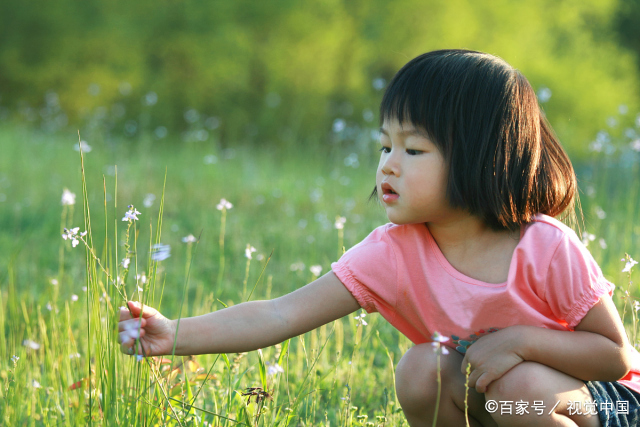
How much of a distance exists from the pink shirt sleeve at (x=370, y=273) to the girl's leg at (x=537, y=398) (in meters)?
0.37

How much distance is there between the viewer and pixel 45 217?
4.92 m

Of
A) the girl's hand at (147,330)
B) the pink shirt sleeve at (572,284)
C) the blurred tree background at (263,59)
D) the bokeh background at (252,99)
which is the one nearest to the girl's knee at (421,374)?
the pink shirt sleeve at (572,284)

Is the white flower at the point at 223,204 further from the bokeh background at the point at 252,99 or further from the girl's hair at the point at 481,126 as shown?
the bokeh background at the point at 252,99

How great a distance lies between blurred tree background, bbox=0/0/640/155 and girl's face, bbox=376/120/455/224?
408 inches

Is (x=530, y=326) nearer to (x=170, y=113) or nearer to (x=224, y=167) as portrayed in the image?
(x=224, y=167)

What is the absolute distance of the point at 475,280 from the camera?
1625mm

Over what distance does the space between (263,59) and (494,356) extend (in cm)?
1300

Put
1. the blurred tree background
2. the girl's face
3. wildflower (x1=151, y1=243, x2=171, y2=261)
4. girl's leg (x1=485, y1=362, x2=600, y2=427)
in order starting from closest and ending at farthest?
1. wildflower (x1=151, y1=243, x2=171, y2=261)
2. girl's leg (x1=485, y1=362, x2=600, y2=427)
3. the girl's face
4. the blurred tree background

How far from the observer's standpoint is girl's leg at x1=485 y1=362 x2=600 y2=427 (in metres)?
1.46

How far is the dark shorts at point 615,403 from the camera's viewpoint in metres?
1.58

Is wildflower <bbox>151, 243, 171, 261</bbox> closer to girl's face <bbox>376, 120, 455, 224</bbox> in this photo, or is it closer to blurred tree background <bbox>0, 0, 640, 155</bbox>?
girl's face <bbox>376, 120, 455, 224</bbox>

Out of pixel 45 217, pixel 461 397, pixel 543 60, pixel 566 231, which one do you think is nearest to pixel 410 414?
pixel 461 397

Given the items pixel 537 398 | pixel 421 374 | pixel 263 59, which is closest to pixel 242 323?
pixel 421 374

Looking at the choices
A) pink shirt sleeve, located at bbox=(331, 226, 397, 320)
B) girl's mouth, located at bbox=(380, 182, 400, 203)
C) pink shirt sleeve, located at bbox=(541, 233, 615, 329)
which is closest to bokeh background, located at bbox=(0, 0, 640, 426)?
pink shirt sleeve, located at bbox=(331, 226, 397, 320)
